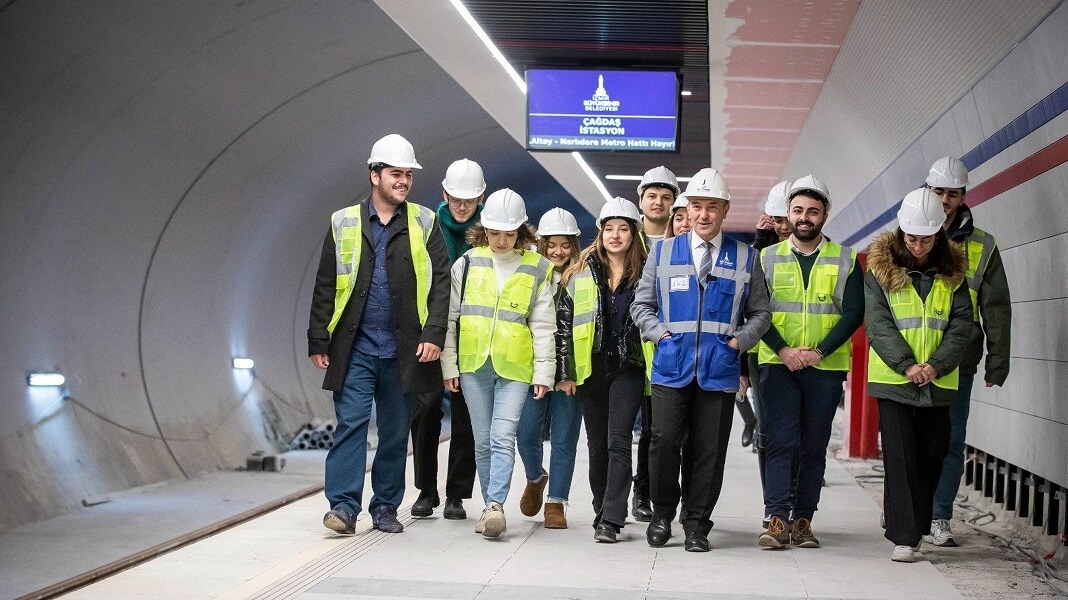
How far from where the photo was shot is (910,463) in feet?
19.9

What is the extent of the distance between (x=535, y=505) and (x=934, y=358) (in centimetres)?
244

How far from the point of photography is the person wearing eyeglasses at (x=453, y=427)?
750cm

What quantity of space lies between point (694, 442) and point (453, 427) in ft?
5.65

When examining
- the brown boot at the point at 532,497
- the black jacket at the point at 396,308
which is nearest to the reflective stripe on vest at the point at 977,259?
the brown boot at the point at 532,497

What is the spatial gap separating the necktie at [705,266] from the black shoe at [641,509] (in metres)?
1.73

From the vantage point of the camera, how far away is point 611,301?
6895 mm

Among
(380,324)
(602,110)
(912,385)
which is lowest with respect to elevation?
(912,385)

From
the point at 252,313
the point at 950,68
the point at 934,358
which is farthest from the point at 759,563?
the point at 252,313

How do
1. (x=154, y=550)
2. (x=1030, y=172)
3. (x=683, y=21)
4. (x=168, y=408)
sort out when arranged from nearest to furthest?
(x=154, y=550) → (x=1030, y=172) → (x=683, y=21) → (x=168, y=408)

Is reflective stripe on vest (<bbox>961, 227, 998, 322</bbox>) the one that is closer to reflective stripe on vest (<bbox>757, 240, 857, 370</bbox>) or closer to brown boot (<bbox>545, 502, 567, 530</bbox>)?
reflective stripe on vest (<bbox>757, 240, 857, 370</bbox>)

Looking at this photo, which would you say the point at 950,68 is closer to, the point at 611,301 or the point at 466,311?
the point at 611,301

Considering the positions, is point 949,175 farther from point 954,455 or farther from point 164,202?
point 164,202

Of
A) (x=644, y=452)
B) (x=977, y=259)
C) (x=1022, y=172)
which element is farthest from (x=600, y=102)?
(x=977, y=259)

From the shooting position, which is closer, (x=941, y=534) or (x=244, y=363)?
(x=941, y=534)
